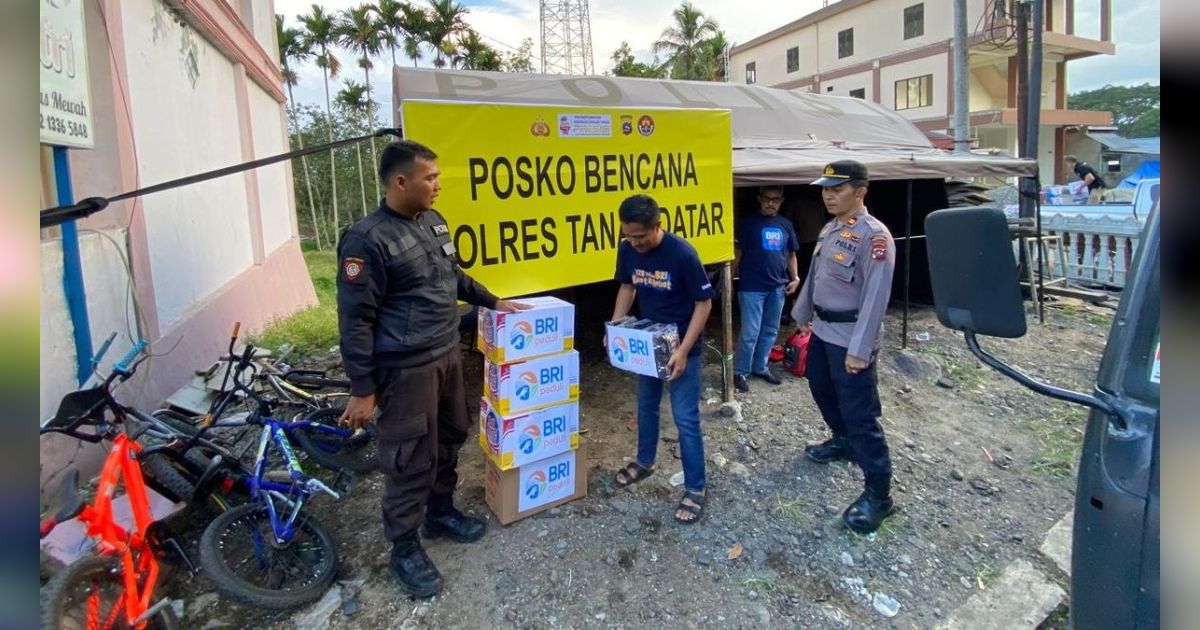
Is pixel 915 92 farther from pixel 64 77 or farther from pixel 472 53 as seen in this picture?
pixel 64 77

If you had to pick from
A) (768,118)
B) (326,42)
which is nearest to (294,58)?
(326,42)

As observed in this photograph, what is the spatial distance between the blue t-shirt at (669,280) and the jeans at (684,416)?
180mm

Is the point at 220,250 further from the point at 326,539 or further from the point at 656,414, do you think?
the point at 656,414

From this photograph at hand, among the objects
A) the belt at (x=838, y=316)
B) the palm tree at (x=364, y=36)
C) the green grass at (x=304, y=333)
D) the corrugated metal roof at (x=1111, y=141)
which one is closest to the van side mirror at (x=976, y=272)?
the belt at (x=838, y=316)

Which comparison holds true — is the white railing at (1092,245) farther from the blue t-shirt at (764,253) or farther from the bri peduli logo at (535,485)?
the bri peduli logo at (535,485)

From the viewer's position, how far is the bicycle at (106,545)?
2.16 meters

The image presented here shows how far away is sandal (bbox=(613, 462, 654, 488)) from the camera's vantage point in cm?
365

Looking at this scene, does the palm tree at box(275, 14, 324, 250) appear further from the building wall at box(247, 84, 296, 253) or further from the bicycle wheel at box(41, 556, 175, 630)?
the bicycle wheel at box(41, 556, 175, 630)

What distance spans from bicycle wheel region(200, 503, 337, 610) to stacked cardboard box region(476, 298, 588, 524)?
35.4 inches

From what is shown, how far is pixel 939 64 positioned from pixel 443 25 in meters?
20.1

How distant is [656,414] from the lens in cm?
A: 354

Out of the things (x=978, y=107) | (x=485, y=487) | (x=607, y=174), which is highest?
(x=978, y=107)
